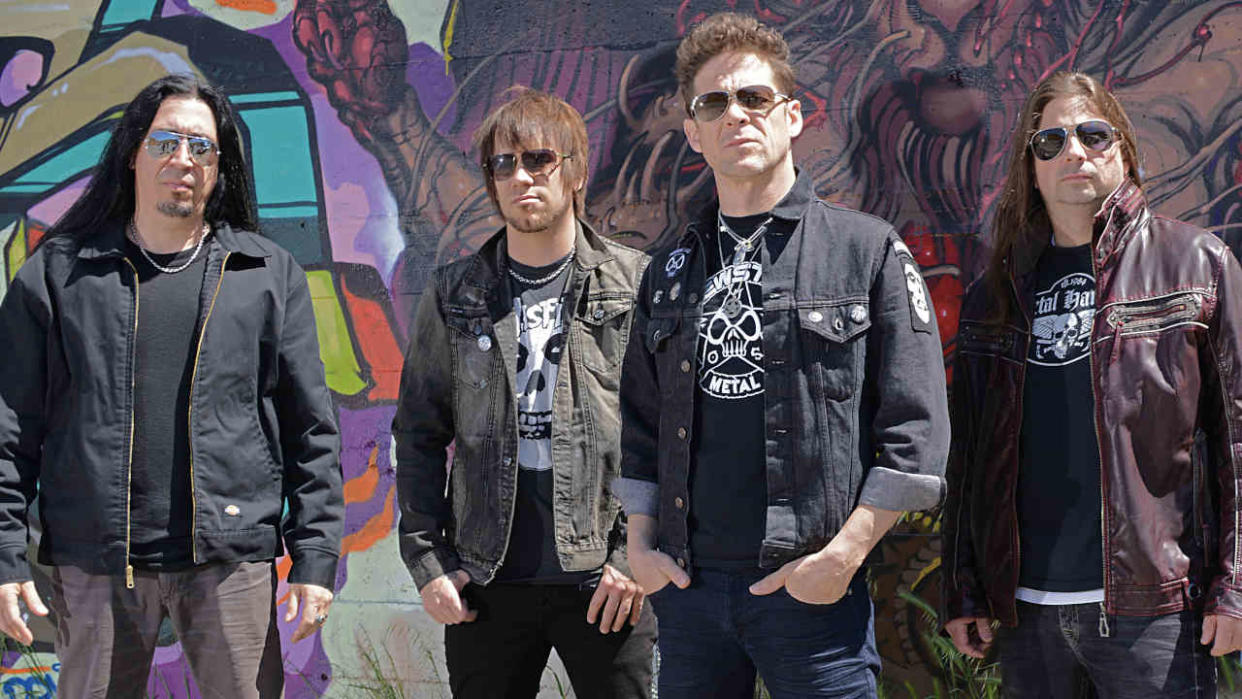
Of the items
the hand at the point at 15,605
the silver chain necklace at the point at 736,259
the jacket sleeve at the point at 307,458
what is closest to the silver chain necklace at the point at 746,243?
the silver chain necklace at the point at 736,259

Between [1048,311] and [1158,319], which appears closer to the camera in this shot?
[1158,319]

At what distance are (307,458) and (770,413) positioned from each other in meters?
1.41

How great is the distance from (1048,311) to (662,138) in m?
1.87

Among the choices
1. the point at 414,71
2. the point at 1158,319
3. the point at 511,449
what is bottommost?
the point at 511,449

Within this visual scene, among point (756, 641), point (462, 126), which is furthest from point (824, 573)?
point (462, 126)

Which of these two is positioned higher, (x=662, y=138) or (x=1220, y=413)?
(x=662, y=138)

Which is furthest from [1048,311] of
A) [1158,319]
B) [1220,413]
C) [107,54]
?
[107,54]

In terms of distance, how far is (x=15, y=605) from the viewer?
2.88 metres

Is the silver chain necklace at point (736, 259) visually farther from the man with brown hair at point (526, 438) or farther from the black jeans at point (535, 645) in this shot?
the black jeans at point (535, 645)

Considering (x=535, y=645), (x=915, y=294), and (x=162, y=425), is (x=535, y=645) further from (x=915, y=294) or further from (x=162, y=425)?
(x=915, y=294)

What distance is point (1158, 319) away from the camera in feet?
8.51

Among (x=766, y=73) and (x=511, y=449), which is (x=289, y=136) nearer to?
(x=511, y=449)

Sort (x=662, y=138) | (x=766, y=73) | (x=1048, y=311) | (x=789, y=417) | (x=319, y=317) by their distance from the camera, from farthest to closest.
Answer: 1. (x=319, y=317)
2. (x=662, y=138)
3. (x=1048, y=311)
4. (x=766, y=73)
5. (x=789, y=417)

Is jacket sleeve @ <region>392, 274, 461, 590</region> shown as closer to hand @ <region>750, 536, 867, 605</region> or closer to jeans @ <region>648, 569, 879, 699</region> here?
jeans @ <region>648, 569, 879, 699</region>
